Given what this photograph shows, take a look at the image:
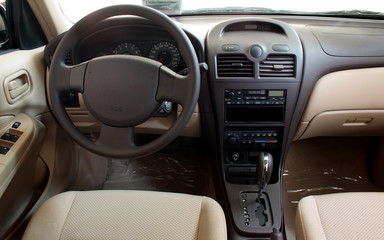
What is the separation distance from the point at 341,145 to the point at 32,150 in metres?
1.76

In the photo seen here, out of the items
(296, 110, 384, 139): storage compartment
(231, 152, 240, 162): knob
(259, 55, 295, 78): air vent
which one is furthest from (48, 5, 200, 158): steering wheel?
Result: (296, 110, 384, 139): storage compartment

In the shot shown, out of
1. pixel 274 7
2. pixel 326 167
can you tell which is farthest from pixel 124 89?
pixel 326 167

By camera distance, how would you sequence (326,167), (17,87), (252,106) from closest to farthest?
(17,87), (252,106), (326,167)

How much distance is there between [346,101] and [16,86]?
1.36m

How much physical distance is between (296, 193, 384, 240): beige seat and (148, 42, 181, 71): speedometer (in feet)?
2.31

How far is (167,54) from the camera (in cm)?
122

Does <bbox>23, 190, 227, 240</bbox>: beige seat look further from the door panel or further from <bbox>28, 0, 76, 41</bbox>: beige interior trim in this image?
<bbox>28, 0, 76, 41</bbox>: beige interior trim

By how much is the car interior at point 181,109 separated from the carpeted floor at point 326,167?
0.02 m

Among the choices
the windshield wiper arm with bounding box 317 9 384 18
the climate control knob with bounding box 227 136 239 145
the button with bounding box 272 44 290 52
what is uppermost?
the windshield wiper arm with bounding box 317 9 384 18

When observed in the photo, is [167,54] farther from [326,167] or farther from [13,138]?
[326,167]

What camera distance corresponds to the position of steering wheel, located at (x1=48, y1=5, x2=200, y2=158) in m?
0.91

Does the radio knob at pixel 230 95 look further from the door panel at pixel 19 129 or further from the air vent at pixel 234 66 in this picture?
the door panel at pixel 19 129

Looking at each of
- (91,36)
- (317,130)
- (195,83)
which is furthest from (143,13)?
(317,130)

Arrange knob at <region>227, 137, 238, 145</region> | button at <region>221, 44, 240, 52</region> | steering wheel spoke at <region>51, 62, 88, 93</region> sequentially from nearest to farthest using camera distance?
steering wheel spoke at <region>51, 62, 88, 93</region> < button at <region>221, 44, 240, 52</region> < knob at <region>227, 137, 238, 145</region>
